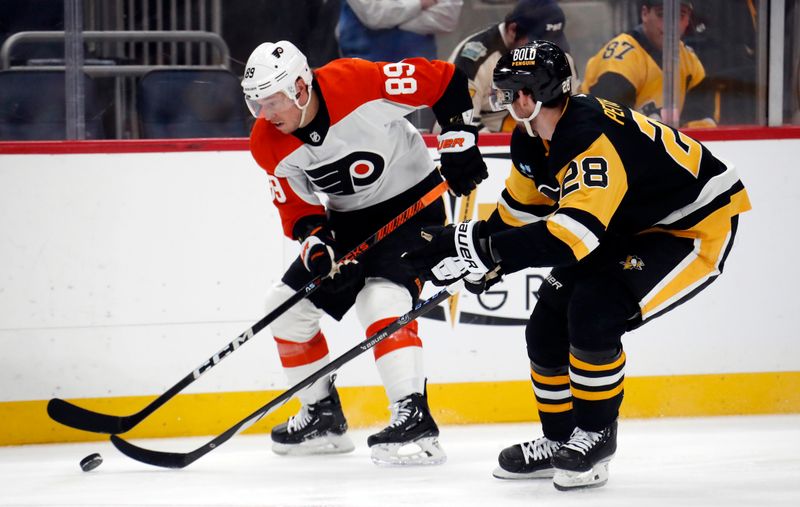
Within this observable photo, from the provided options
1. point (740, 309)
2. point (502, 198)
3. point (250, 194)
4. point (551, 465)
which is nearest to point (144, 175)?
point (250, 194)

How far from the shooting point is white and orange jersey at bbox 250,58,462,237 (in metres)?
3.03

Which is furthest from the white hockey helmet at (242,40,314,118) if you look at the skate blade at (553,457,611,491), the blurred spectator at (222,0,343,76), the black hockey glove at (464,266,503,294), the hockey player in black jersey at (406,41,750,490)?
the skate blade at (553,457,611,491)

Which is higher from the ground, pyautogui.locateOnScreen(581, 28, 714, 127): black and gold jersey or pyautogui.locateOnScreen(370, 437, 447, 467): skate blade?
pyautogui.locateOnScreen(581, 28, 714, 127): black and gold jersey

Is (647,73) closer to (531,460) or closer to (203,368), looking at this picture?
(531,460)

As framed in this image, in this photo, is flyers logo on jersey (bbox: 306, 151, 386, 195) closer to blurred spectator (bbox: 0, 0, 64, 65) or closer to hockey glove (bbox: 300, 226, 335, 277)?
hockey glove (bbox: 300, 226, 335, 277)

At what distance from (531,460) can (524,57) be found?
1.00 meters

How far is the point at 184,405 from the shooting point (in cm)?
364

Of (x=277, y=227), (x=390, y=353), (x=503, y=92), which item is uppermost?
(x=503, y=92)

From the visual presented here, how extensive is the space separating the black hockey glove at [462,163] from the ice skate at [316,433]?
780 mm

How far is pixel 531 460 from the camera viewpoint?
2762 millimetres

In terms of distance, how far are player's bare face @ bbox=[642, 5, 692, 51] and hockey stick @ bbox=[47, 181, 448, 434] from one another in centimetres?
118

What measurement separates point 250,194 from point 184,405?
728 mm

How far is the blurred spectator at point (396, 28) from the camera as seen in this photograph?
149 inches

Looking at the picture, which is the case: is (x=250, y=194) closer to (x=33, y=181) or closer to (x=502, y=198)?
(x=33, y=181)
